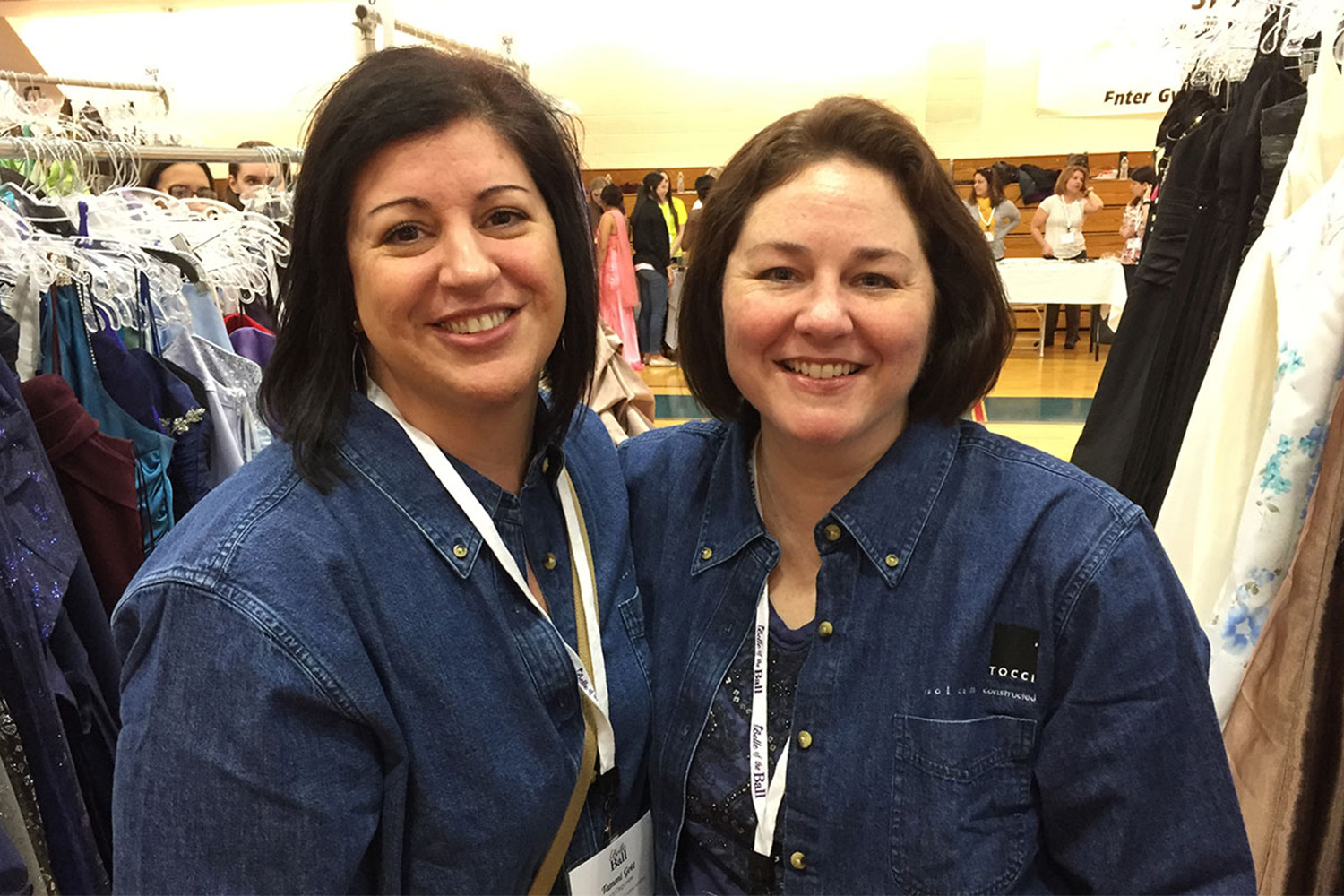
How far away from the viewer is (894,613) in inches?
49.6

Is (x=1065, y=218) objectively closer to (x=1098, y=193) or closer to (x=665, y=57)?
(x=1098, y=193)

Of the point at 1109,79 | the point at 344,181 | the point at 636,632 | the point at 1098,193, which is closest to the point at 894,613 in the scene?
the point at 636,632

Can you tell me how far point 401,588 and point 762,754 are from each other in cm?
56

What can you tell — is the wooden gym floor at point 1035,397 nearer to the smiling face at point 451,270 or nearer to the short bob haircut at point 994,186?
the short bob haircut at point 994,186

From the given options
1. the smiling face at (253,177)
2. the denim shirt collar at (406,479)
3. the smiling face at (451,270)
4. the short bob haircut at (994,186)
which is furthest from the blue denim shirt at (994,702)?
the short bob haircut at (994,186)

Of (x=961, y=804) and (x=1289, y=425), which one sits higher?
(x=1289, y=425)

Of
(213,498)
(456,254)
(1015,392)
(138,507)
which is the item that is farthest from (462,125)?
(1015,392)

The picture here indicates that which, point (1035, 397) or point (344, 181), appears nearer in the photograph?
point (344, 181)

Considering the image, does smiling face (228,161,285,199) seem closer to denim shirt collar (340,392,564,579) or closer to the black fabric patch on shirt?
denim shirt collar (340,392,564,579)

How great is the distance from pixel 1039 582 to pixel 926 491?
8.0 inches

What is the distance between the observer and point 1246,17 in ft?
6.77

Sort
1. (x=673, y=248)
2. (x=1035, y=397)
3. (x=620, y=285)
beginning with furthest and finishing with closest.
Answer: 1. (x=673, y=248)
2. (x=620, y=285)
3. (x=1035, y=397)

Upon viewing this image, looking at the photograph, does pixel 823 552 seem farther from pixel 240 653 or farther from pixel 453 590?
pixel 240 653

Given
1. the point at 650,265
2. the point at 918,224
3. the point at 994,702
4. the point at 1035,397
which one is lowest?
the point at 1035,397
